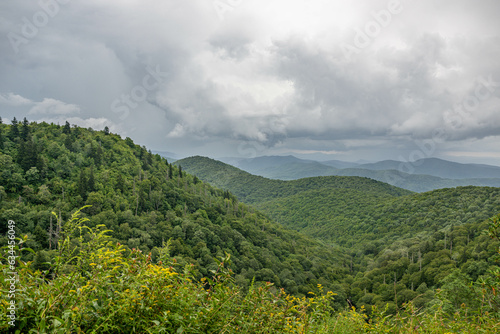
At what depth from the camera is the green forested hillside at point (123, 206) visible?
6394 cm

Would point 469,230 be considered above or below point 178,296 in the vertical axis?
below

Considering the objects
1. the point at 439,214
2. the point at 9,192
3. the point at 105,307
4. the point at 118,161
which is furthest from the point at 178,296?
the point at 439,214

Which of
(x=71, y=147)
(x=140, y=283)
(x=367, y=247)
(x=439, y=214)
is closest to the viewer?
(x=140, y=283)

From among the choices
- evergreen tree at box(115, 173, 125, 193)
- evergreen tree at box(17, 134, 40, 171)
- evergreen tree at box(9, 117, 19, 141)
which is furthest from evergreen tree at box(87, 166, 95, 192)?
evergreen tree at box(9, 117, 19, 141)

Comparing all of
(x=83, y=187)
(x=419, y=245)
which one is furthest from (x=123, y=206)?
(x=419, y=245)

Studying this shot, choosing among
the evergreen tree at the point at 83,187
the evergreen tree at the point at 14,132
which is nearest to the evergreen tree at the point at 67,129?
A: the evergreen tree at the point at 14,132

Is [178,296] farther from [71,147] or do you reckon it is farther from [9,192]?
[71,147]

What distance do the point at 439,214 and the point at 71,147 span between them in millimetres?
214346

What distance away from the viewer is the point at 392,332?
510cm

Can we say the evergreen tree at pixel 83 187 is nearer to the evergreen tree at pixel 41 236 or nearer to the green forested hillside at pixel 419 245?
the evergreen tree at pixel 41 236

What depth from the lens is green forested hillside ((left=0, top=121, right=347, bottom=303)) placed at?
210 feet

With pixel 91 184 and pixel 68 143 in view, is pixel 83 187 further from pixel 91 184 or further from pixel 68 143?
pixel 68 143

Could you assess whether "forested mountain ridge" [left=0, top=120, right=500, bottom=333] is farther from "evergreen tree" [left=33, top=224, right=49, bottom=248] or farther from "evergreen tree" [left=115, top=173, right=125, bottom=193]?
"evergreen tree" [left=115, top=173, right=125, bottom=193]

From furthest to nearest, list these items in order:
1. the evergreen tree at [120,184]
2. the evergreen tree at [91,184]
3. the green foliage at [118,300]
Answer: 1. the evergreen tree at [120,184]
2. the evergreen tree at [91,184]
3. the green foliage at [118,300]
